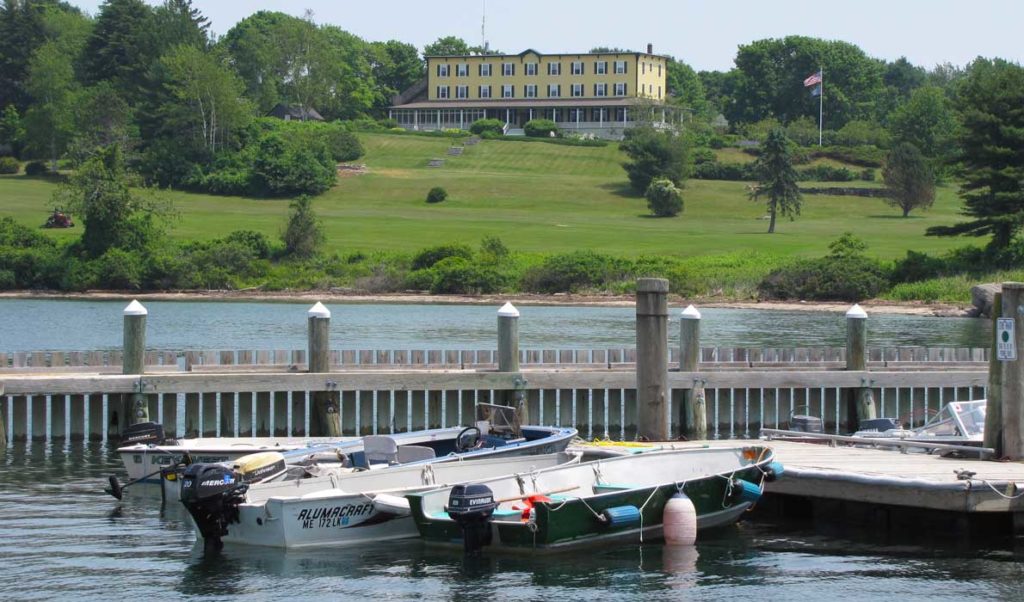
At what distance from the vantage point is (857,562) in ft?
75.4

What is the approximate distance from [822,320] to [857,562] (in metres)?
50.7

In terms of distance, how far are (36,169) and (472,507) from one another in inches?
4641

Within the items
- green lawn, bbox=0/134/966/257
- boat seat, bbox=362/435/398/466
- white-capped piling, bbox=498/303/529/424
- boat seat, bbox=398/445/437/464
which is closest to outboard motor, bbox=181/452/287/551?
boat seat, bbox=362/435/398/466

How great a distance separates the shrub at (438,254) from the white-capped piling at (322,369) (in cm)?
5894

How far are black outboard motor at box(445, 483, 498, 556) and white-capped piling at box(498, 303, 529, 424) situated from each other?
369 inches

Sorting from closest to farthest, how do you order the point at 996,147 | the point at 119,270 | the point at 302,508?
the point at 302,508 < the point at 996,147 < the point at 119,270

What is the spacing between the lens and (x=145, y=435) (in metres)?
27.8

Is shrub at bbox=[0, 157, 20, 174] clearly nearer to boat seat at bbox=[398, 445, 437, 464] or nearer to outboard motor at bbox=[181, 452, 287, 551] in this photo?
→ boat seat at bbox=[398, 445, 437, 464]

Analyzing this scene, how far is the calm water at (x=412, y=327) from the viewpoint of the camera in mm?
58250

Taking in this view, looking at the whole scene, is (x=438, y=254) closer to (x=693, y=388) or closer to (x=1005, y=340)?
(x=693, y=388)

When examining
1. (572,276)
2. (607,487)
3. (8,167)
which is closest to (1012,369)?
(607,487)

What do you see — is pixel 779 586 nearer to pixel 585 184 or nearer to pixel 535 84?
pixel 585 184

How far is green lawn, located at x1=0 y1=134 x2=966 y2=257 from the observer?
98750mm

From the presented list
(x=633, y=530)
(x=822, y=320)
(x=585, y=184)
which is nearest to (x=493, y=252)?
(x=822, y=320)
